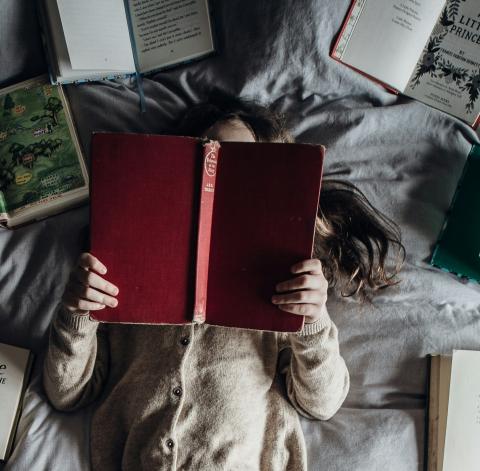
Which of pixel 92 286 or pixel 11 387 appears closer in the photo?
pixel 92 286

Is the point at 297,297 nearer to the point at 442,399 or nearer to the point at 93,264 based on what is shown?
the point at 93,264

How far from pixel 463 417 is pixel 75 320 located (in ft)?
2.39

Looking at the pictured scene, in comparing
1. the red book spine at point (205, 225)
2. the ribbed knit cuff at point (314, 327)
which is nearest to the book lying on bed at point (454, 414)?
the ribbed knit cuff at point (314, 327)

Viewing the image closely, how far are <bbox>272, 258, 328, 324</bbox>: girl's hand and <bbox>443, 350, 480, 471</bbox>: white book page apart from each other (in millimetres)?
410

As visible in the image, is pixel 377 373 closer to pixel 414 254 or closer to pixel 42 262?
pixel 414 254

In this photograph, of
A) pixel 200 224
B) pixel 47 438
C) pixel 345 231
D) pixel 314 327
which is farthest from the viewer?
pixel 345 231

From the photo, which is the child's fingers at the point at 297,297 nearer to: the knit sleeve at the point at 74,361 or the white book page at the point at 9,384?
the knit sleeve at the point at 74,361

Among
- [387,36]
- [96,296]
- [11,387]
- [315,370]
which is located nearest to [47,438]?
[11,387]

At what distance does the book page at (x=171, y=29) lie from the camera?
3.44 feet

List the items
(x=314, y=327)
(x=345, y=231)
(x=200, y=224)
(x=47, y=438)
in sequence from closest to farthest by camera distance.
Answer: (x=200, y=224), (x=314, y=327), (x=47, y=438), (x=345, y=231)

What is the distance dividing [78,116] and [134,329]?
0.46 meters

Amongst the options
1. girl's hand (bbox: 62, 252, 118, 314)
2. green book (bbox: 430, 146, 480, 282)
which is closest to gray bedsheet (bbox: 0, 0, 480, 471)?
green book (bbox: 430, 146, 480, 282)

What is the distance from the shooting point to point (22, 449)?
89cm

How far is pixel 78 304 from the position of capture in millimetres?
753
